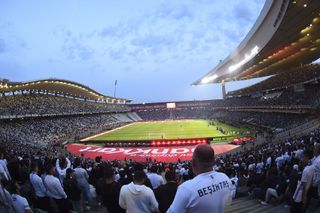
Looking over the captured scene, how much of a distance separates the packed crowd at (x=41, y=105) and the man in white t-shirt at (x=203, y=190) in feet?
176

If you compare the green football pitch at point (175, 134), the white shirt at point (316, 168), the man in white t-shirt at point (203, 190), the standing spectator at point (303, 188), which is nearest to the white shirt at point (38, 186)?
A: the man in white t-shirt at point (203, 190)

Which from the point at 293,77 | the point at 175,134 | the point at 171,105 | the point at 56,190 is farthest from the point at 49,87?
the point at 171,105

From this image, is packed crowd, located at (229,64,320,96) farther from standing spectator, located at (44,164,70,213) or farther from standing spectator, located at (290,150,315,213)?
standing spectator, located at (44,164,70,213)

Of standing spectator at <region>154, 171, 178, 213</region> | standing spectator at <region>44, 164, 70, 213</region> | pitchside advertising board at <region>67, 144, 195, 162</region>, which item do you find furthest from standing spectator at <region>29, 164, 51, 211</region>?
pitchside advertising board at <region>67, 144, 195, 162</region>

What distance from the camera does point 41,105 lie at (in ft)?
230

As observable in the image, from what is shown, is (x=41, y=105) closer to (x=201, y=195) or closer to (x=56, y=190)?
(x=56, y=190)

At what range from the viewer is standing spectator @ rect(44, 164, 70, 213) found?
7.22m

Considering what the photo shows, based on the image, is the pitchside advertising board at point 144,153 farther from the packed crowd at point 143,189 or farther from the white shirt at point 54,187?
the white shirt at point 54,187

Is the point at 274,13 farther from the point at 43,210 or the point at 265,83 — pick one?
the point at 265,83

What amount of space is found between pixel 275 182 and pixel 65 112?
7393cm

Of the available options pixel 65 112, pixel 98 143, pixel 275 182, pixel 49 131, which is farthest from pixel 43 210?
pixel 65 112

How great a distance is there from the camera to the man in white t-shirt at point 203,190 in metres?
3.02

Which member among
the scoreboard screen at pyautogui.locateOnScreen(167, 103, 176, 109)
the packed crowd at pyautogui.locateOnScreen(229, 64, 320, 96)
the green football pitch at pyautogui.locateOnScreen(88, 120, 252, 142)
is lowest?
the green football pitch at pyautogui.locateOnScreen(88, 120, 252, 142)

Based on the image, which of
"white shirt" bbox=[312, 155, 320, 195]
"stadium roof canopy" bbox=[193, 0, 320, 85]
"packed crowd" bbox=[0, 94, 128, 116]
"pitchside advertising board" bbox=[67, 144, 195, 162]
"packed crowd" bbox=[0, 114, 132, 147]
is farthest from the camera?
"packed crowd" bbox=[0, 94, 128, 116]
